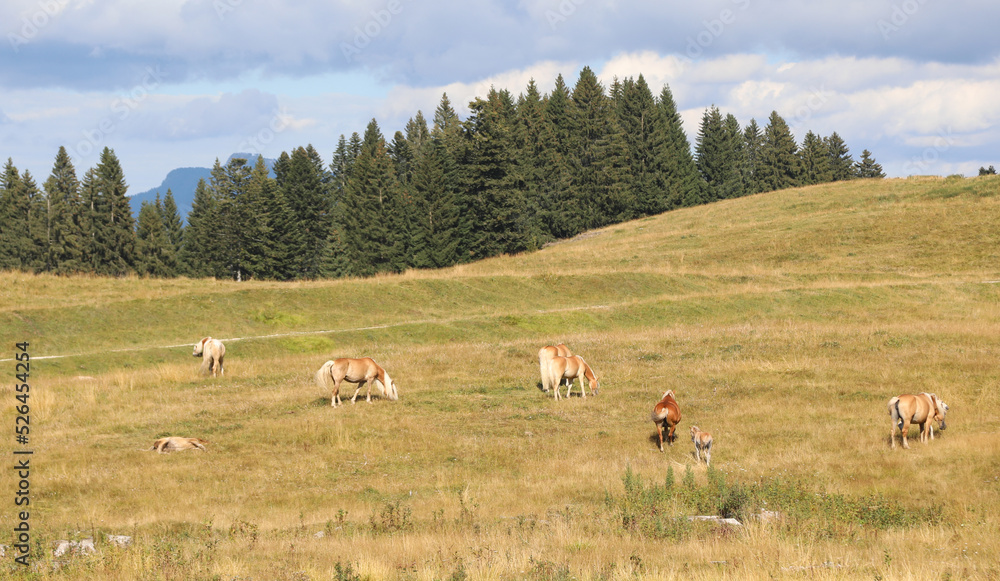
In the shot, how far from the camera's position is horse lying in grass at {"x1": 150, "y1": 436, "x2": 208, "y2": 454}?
17.2 m

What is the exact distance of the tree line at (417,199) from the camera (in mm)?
79000

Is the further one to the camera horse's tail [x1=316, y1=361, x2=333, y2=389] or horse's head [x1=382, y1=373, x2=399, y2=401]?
horse's head [x1=382, y1=373, x2=399, y2=401]

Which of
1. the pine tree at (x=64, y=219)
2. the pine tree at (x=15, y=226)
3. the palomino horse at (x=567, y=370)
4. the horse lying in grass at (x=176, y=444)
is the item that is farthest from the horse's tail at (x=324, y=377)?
the pine tree at (x=15, y=226)

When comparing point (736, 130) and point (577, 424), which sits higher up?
point (736, 130)

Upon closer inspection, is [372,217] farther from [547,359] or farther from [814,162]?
[814,162]

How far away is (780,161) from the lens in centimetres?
13350

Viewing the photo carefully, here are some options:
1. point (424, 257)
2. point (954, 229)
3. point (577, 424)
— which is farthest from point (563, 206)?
point (577, 424)

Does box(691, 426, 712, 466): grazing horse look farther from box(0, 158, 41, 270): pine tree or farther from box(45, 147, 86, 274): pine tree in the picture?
box(0, 158, 41, 270): pine tree

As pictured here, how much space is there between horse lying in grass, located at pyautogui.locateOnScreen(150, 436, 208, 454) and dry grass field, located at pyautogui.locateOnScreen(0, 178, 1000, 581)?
0.46 meters

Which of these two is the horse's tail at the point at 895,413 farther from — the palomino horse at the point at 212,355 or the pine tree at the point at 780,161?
the pine tree at the point at 780,161

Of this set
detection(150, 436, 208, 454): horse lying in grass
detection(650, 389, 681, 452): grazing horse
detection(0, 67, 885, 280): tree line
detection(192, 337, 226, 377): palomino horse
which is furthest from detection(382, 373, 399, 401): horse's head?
detection(0, 67, 885, 280): tree line

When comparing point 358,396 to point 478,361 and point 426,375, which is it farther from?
point 478,361

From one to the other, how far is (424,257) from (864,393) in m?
58.2

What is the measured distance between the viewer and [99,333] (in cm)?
3428
